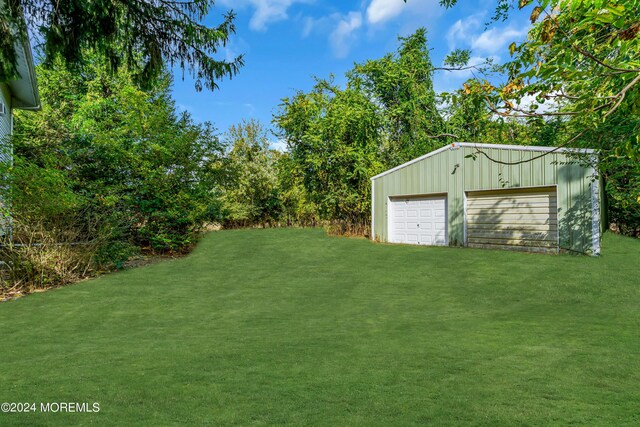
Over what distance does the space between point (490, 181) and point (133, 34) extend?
11.9m

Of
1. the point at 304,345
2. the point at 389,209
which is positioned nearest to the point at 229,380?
the point at 304,345

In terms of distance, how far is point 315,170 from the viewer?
21.9 m

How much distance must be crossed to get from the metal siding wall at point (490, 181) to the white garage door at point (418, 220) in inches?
13.9

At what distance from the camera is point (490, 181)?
45.7 ft

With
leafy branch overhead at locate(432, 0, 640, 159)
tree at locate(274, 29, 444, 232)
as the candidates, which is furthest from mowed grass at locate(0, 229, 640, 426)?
tree at locate(274, 29, 444, 232)

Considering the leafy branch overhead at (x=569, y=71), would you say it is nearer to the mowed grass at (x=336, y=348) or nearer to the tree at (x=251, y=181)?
the mowed grass at (x=336, y=348)

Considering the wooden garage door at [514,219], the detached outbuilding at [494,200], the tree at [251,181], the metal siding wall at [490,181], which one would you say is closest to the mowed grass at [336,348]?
the metal siding wall at [490,181]

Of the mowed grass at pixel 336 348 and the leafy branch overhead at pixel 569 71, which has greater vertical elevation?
the leafy branch overhead at pixel 569 71

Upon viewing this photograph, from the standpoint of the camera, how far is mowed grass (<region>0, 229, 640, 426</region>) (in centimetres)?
285

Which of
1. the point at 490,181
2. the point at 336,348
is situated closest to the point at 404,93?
the point at 490,181

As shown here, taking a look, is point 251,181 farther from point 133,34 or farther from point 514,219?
point 133,34

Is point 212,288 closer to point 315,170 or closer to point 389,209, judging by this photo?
point 389,209

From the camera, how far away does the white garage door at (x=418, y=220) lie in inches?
618

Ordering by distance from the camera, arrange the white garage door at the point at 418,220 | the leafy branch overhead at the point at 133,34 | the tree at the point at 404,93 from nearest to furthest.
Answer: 1. the leafy branch overhead at the point at 133,34
2. the white garage door at the point at 418,220
3. the tree at the point at 404,93
